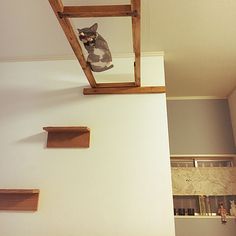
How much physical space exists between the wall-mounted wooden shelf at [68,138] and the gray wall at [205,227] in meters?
1.76

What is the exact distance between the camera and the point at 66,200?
221cm

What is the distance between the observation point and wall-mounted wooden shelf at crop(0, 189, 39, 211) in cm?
219

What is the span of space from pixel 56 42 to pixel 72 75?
376 mm

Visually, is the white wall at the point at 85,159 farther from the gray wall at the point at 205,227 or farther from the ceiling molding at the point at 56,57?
the gray wall at the point at 205,227

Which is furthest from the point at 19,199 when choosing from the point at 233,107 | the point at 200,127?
the point at 233,107

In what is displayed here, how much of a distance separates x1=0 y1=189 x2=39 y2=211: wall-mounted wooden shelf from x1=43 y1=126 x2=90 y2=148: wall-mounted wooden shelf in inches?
18.3

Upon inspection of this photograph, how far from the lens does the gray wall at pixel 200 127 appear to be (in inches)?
136

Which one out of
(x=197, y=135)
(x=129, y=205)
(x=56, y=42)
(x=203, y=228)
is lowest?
(x=203, y=228)

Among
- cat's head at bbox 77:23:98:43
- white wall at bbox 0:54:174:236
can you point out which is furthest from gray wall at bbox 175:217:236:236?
cat's head at bbox 77:23:98:43

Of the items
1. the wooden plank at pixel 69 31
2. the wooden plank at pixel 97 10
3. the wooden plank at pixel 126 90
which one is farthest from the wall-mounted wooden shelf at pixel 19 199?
the wooden plank at pixel 97 10

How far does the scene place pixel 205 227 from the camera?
3098 millimetres

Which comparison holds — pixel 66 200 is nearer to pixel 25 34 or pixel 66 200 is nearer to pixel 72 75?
pixel 72 75

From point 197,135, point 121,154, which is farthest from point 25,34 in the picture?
point 197,135

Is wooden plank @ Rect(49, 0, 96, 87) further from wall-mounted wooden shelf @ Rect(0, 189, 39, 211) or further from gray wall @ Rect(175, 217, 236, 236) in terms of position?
gray wall @ Rect(175, 217, 236, 236)
